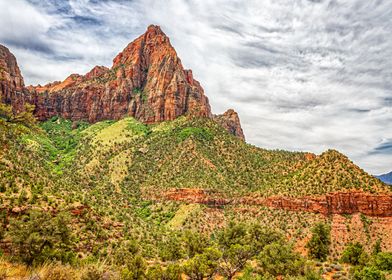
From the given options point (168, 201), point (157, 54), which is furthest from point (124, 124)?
point (168, 201)

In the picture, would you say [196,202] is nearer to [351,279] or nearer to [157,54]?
[351,279]

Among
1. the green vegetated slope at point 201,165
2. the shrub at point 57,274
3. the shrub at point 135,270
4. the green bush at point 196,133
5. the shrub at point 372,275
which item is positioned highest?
the green bush at point 196,133

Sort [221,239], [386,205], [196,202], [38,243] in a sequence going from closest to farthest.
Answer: [38,243], [221,239], [386,205], [196,202]

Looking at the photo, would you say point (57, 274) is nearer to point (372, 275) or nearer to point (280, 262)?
point (372, 275)

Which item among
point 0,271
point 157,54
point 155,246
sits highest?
point 157,54

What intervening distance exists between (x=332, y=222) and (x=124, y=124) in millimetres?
111396

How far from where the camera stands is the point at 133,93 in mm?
180125

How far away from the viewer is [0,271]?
13.3m

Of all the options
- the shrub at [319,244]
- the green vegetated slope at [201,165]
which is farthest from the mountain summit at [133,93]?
the shrub at [319,244]

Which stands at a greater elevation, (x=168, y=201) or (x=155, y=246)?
(x=168, y=201)

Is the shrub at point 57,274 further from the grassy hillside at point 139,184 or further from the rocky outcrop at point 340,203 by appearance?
the rocky outcrop at point 340,203

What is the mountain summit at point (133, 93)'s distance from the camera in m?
A: 163

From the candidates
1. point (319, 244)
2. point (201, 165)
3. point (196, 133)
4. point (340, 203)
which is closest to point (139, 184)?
point (201, 165)

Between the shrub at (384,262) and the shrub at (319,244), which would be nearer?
the shrub at (384,262)
